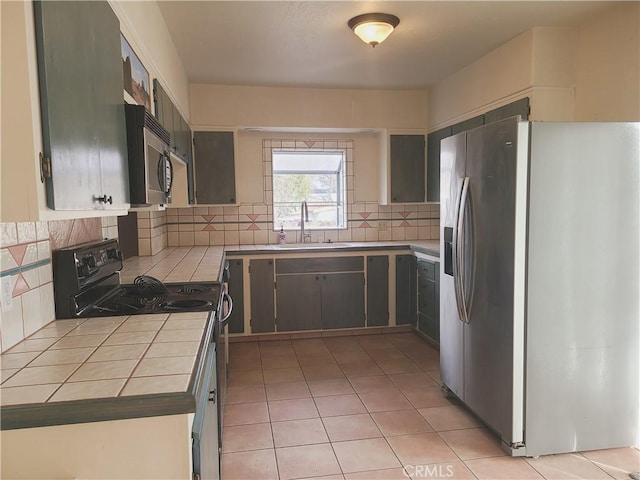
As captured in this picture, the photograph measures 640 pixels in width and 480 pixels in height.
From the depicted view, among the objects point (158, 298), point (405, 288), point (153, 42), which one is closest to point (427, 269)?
point (405, 288)

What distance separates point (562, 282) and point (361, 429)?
4.48 feet

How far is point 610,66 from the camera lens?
2729 millimetres

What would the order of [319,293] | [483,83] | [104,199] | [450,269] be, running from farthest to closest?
[319,293]
[483,83]
[450,269]
[104,199]

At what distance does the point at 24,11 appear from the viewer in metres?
0.94

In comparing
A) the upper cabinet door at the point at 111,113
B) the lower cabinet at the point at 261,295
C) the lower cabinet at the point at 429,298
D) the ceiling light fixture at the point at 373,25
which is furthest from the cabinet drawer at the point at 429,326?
the upper cabinet door at the point at 111,113

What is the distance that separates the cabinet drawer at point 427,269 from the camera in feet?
12.6

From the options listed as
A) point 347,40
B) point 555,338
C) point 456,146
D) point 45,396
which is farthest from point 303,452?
point 347,40

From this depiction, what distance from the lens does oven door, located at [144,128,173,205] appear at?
1.74 metres

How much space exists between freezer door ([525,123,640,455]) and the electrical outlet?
7.11 feet

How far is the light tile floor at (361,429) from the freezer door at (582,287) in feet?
0.67

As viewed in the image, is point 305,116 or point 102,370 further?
point 305,116

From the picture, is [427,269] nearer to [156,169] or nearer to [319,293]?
[319,293]

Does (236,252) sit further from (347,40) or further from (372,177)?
(347,40)

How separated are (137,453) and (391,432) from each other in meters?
1.80
